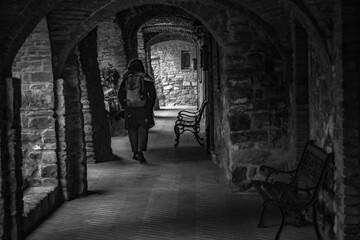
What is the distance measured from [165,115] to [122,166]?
417 inches

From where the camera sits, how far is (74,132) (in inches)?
266

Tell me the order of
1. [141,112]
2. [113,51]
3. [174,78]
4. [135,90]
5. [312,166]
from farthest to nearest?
[174,78] < [113,51] < [141,112] < [135,90] < [312,166]

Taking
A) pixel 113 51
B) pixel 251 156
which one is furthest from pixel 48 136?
pixel 113 51

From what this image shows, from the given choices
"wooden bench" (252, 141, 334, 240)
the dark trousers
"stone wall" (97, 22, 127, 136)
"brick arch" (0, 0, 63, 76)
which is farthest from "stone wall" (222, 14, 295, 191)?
"stone wall" (97, 22, 127, 136)

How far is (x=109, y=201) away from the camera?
6461 mm

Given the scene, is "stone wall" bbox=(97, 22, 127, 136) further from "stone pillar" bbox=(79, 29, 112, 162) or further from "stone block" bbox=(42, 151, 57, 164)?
"stone block" bbox=(42, 151, 57, 164)

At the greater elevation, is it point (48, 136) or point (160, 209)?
point (48, 136)

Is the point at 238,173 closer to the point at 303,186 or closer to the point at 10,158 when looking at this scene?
the point at 303,186

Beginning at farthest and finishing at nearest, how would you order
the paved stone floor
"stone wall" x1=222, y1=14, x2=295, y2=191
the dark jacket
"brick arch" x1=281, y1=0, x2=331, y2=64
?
the dark jacket, "stone wall" x1=222, y1=14, x2=295, y2=191, the paved stone floor, "brick arch" x1=281, y1=0, x2=331, y2=64

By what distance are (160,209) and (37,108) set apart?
1892 millimetres

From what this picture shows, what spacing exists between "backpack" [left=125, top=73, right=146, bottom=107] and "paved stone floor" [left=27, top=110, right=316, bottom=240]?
1.10 meters

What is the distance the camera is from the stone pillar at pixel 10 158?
14.6 ft

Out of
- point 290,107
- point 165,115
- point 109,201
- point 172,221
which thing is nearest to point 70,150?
point 109,201

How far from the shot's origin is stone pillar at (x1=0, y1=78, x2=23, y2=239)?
4453 mm
